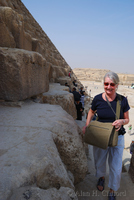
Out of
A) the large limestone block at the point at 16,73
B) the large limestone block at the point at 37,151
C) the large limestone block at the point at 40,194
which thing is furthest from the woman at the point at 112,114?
the large limestone block at the point at 16,73

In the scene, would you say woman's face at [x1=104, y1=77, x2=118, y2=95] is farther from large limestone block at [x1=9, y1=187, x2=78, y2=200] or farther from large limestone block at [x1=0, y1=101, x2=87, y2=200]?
large limestone block at [x1=9, y1=187, x2=78, y2=200]

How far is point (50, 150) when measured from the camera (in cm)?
122

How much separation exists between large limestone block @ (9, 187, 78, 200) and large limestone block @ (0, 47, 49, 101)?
70.2 inches

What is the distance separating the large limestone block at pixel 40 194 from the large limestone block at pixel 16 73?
178cm

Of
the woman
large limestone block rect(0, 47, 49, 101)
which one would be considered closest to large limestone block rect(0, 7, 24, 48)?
large limestone block rect(0, 47, 49, 101)

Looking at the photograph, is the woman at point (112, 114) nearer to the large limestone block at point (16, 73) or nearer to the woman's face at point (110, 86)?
the woman's face at point (110, 86)

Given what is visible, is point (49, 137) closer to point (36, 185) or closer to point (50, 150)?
point (50, 150)

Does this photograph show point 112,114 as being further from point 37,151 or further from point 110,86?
point 37,151

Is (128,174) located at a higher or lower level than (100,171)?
lower

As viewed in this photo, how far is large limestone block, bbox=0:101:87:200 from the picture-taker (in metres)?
0.94

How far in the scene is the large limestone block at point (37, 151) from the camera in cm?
94

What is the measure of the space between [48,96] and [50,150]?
232cm

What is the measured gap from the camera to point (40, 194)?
2.79ft

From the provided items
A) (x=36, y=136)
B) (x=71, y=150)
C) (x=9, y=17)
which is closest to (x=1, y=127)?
(x=36, y=136)
